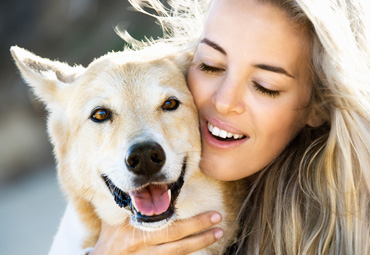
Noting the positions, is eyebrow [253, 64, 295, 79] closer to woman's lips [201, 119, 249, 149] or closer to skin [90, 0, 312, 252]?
skin [90, 0, 312, 252]

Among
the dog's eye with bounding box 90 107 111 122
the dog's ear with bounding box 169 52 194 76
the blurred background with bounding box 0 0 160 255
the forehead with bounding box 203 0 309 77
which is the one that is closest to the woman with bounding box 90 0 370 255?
the forehead with bounding box 203 0 309 77

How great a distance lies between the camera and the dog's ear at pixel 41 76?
3.00 m

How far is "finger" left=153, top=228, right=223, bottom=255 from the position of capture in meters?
2.61

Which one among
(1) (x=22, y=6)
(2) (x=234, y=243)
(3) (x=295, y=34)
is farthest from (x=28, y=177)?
(3) (x=295, y=34)

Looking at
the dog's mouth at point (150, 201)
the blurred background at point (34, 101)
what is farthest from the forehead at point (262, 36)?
the blurred background at point (34, 101)

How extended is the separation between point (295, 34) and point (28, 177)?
19.0 feet

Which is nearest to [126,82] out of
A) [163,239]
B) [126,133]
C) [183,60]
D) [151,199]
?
[126,133]

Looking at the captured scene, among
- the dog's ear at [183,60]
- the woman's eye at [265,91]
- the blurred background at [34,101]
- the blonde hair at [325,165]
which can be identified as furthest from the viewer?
the blurred background at [34,101]

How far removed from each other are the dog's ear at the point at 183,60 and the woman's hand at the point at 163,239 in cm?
91

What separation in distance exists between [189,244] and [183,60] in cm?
111

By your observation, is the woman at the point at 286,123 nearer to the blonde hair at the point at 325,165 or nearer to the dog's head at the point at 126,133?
the blonde hair at the point at 325,165

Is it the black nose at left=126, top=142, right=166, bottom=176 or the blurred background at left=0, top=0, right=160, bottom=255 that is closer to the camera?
the black nose at left=126, top=142, right=166, bottom=176

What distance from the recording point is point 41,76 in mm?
3029

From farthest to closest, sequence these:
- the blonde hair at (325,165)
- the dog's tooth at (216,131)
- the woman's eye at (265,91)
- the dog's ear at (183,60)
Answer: the dog's ear at (183,60), the dog's tooth at (216,131), the woman's eye at (265,91), the blonde hair at (325,165)
